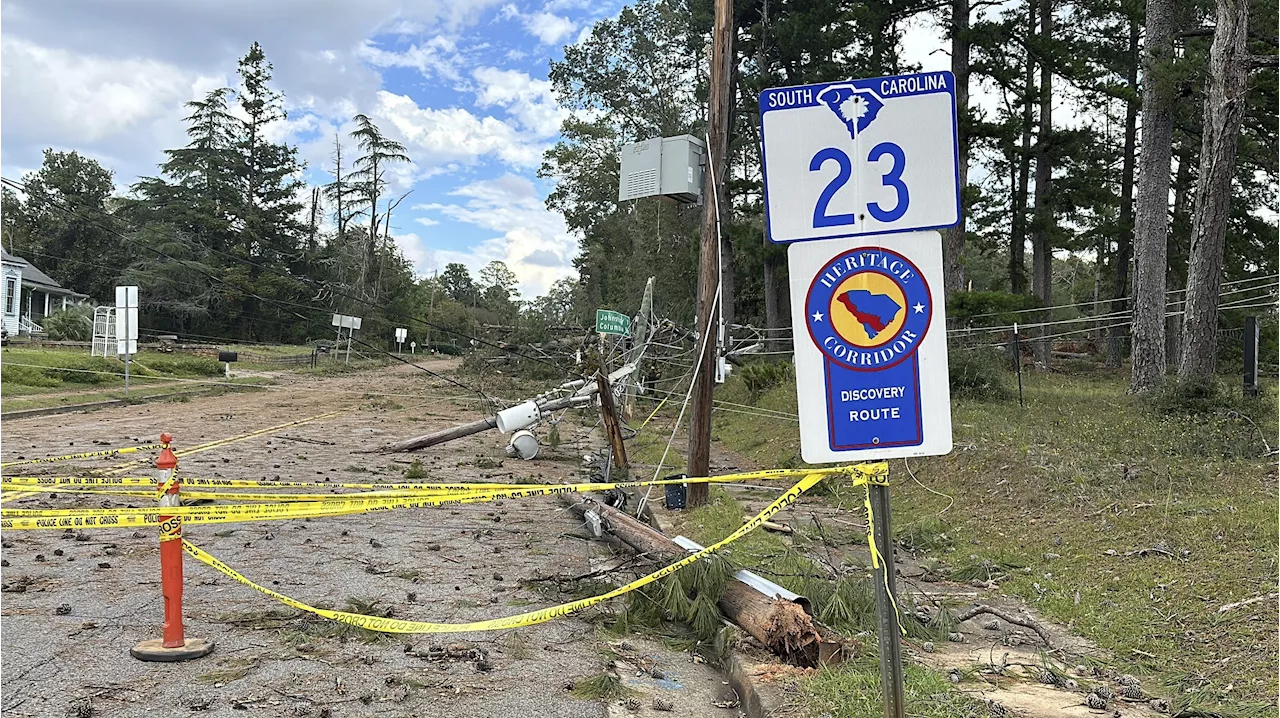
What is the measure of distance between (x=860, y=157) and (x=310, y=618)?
4.38m

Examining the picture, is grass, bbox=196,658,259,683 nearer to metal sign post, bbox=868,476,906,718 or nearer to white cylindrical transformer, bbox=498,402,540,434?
metal sign post, bbox=868,476,906,718

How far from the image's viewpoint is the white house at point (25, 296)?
142 ft

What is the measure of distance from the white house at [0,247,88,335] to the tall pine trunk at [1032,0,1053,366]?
43.1 m

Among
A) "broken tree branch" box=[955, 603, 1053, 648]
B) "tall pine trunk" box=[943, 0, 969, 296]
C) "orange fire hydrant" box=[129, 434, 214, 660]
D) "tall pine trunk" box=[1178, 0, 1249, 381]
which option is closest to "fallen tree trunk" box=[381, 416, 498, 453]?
"orange fire hydrant" box=[129, 434, 214, 660]

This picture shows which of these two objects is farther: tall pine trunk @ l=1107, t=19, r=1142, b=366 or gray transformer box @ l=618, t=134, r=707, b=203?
tall pine trunk @ l=1107, t=19, r=1142, b=366

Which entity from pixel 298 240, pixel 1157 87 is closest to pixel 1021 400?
pixel 1157 87

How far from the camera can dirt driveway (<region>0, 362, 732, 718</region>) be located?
13.9 feet

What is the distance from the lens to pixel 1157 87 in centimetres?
1331

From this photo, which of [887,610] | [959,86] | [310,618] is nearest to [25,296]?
[959,86]

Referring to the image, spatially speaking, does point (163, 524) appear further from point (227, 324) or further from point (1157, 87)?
point (227, 324)

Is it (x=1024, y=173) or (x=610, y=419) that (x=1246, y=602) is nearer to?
(x=610, y=419)

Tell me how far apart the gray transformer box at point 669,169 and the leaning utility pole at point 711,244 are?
15 centimetres

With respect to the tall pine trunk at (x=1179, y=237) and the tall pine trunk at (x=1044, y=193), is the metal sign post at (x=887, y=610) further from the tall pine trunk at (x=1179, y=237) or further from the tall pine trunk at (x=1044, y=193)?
the tall pine trunk at (x=1179, y=237)

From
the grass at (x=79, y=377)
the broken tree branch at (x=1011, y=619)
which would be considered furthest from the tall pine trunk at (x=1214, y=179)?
the grass at (x=79, y=377)
